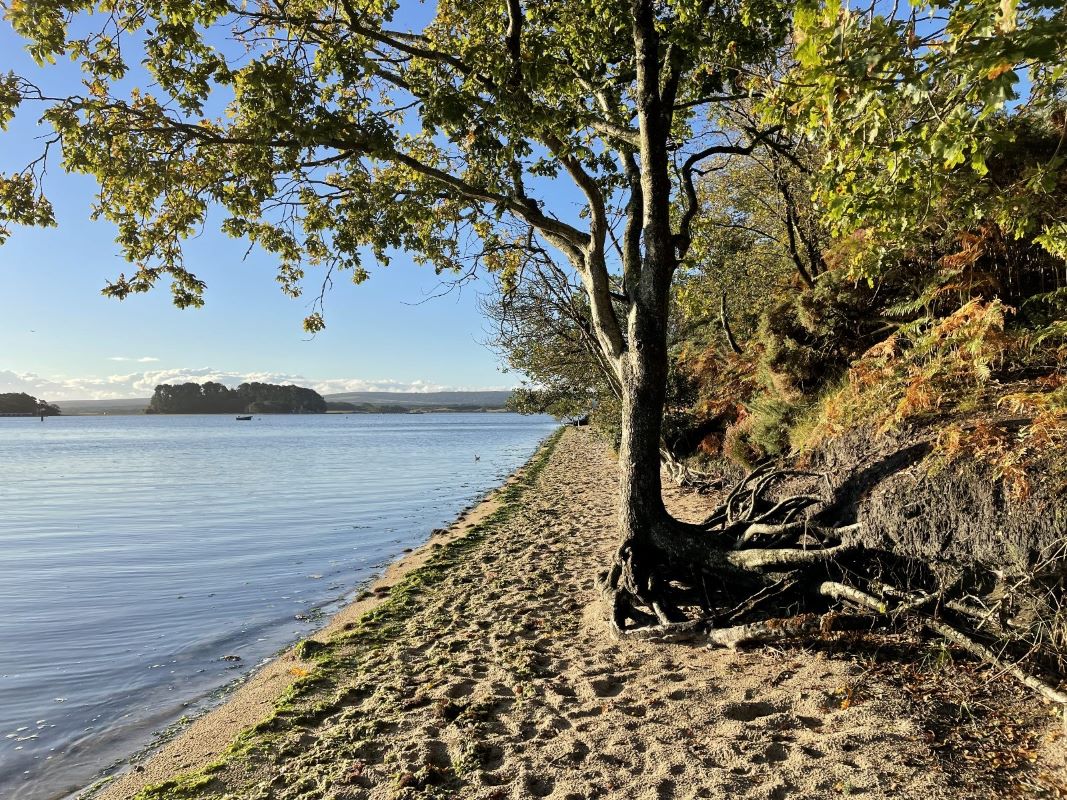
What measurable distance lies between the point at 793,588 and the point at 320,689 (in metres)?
5.05

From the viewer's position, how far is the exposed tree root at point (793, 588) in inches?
185

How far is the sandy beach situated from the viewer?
3.89 metres

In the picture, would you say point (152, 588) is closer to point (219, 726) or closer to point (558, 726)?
point (219, 726)

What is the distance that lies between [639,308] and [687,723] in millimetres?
4427

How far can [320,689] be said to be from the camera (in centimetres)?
633

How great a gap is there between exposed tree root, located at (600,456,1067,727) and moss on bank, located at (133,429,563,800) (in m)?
2.98

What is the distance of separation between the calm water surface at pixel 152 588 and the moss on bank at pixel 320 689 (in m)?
1.19

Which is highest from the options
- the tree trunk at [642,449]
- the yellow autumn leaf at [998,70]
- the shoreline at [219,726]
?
the yellow autumn leaf at [998,70]

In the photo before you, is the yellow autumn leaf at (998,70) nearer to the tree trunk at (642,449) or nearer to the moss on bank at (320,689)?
the tree trunk at (642,449)

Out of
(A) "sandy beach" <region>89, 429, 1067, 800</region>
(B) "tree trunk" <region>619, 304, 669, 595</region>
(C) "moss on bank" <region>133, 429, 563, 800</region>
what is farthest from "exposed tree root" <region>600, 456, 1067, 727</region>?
(C) "moss on bank" <region>133, 429, 563, 800</region>

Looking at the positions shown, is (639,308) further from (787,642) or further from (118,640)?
(118,640)

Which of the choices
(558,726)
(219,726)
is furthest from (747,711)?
(219,726)

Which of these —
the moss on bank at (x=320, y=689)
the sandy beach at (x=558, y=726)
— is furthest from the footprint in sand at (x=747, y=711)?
the moss on bank at (x=320, y=689)

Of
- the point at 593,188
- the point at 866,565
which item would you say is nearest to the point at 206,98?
the point at 593,188
